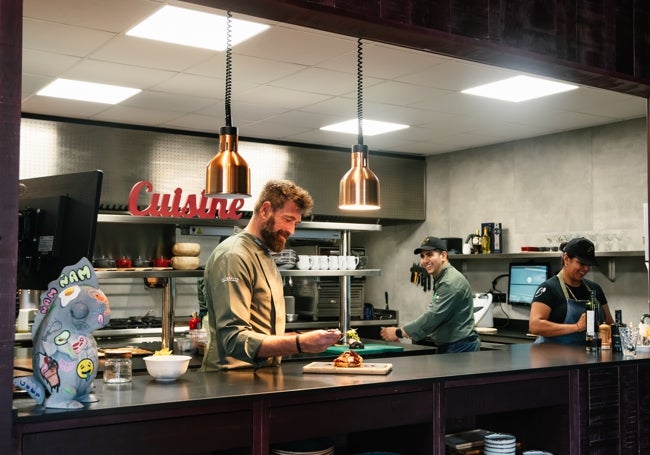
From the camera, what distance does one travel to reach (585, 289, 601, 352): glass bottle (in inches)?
166

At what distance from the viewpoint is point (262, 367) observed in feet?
11.4

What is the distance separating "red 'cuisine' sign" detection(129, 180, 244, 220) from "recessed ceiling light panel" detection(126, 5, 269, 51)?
2.51 metres

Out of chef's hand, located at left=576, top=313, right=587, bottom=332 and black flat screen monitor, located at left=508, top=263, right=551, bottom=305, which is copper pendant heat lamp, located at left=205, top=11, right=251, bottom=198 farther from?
black flat screen monitor, located at left=508, top=263, right=551, bottom=305

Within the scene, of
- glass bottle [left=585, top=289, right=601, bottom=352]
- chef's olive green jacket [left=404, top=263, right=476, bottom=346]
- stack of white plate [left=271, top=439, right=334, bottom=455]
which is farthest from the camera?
chef's olive green jacket [left=404, top=263, right=476, bottom=346]

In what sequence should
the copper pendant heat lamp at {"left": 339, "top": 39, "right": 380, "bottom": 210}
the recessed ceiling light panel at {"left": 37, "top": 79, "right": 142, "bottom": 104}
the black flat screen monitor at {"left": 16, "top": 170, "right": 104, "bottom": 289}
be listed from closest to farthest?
the black flat screen monitor at {"left": 16, "top": 170, "right": 104, "bottom": 289}, the copper pendant heat lamp at {"left": 339, "top": 39, "right": 380, "bottom": 210}, the recessed ceiling light panel at {"left": 37, "top": 79, "right": 142, "bottom": 104}

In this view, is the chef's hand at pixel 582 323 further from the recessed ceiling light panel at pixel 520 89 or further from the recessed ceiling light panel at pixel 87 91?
the recessed ceiling light panel at pixel 87 91

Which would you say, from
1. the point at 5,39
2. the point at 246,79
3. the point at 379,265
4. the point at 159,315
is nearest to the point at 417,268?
the point at 379,265

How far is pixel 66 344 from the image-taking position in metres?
2.34

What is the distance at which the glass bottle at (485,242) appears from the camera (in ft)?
27.2

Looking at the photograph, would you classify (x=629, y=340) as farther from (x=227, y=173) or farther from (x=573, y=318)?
(x=227, y=173)

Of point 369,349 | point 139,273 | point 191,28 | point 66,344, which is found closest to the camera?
point 66,344

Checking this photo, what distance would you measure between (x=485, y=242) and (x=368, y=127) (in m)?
1.93

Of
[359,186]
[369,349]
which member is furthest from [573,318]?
[359,186]

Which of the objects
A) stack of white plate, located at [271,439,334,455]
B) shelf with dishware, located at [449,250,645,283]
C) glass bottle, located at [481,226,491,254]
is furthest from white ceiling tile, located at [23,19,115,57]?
glass bottle, located at [481,226,491,254]
